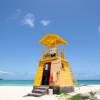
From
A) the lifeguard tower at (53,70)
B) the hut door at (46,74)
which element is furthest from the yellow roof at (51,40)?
the hut door at (46,74)

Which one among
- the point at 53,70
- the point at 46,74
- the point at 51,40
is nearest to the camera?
the point at 53,70

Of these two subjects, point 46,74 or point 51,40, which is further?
point 46,74

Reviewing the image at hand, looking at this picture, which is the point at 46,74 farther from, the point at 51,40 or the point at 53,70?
the point at 51,40

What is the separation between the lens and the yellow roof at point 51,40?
18.8m

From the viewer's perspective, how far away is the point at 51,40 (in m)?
19.1

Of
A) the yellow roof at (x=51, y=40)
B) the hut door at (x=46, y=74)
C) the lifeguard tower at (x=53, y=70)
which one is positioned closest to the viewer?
the lifeguard tower at (x=53, y=70)

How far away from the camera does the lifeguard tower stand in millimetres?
17094

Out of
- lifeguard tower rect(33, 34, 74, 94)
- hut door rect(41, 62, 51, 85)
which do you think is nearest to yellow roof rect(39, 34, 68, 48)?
lifeguard tower rect(33, 34, 74, 94)

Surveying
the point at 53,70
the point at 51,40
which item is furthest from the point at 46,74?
the point at 51,40

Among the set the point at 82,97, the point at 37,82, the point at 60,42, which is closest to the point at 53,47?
the point at 60,42

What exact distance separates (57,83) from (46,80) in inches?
101

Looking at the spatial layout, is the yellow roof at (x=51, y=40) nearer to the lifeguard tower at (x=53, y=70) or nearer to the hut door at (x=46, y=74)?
the lifeguard tower at (x=53, y=70)

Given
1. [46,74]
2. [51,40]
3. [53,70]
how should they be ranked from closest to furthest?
[53,70], [51,40], [46,74]

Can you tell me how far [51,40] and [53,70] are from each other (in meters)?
3.30
